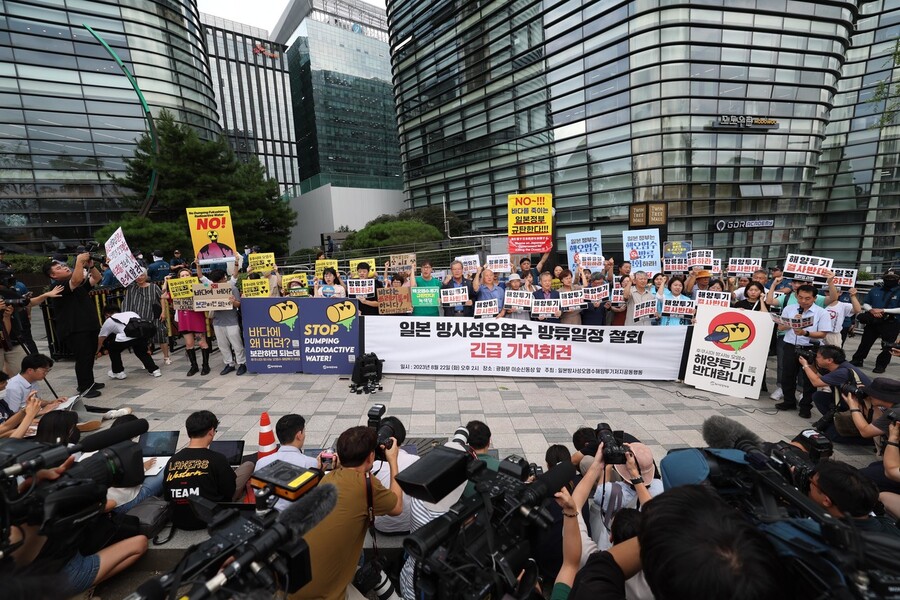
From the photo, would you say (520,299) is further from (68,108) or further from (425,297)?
(68,108)

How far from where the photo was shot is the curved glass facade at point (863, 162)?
2586cm

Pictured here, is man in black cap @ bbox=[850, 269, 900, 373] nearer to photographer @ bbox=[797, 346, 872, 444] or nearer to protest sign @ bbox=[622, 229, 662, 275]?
photographer @ bbox=[797, 346, 872, 444]

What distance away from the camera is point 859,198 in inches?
1078

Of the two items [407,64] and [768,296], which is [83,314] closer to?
[768,296]

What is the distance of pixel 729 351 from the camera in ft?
21.0

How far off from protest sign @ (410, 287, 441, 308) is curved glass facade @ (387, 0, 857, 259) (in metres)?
21.5

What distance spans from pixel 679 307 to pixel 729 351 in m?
1.06

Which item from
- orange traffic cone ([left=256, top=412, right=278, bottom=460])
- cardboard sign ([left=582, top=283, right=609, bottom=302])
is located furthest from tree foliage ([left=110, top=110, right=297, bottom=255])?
cardboard sign ([left=582, top=283, right=609, bottom=302])

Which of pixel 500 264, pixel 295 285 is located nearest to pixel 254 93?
pixel 295 285

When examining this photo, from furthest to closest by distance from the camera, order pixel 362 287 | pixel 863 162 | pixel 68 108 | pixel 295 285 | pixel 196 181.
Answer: pixel 863 162
pixel 68 108
pixel 196 181
pixel 295 285
pixel 362 287

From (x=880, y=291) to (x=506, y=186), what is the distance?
25362 mm

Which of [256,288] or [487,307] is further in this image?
[256,288]

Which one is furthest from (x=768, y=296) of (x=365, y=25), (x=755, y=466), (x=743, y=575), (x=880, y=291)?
(x=365, y=25)

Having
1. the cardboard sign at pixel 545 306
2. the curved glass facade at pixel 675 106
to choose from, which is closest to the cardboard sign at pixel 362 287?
the cardboard sign at pixel 545 306
